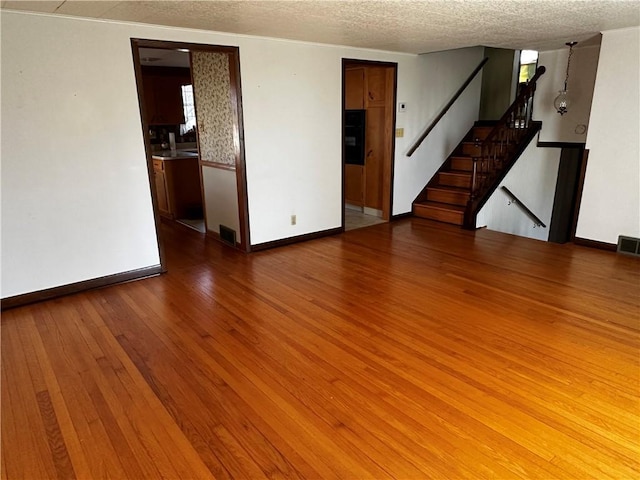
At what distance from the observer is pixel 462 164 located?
6.48 metres

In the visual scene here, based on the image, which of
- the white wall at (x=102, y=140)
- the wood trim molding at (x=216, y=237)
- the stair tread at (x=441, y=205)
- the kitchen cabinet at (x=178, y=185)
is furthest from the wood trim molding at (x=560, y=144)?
the kitchen cabinet at (x=178, y=185)

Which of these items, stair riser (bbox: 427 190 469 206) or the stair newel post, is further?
stair riser (bbox: 427 190 469 206)

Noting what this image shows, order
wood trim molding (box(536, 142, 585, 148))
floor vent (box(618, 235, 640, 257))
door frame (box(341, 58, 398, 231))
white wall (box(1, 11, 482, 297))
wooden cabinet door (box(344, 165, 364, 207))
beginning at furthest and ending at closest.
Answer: wooden cabinet door (box(344, 165, 364, 207)) → wood trim molding (box(536, 142, 585, 148)) → door frame (box(341, 58, 398, 231)) → floor vent (box(618, 235, 640, 257)) → white wall (box(1, 11, 482, 297))

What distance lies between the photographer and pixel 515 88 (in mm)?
7336

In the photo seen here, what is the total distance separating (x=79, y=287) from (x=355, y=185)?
14.1 feet

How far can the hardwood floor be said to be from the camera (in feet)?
6.19

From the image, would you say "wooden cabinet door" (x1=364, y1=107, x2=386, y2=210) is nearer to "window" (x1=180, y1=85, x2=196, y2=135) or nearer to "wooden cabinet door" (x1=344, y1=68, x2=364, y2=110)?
"wooden cabinet door" (x1=344, y1=68, x2=364, y2=110)

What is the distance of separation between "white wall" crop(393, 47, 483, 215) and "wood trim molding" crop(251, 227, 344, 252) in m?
1.17

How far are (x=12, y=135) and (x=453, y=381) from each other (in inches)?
142

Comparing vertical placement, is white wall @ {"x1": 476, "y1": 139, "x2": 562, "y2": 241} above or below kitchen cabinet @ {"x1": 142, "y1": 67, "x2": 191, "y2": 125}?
below

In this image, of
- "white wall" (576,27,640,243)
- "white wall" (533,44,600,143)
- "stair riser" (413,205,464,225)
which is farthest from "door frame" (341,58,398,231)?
"white wall" (576,27,640,243)

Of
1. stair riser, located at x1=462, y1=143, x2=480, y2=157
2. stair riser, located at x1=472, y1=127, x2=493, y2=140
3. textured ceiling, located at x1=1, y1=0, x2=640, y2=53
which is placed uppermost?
textured ceiling, located at x1=1, y1=0, x2=640, y2=53

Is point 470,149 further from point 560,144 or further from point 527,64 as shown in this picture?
point 527,64

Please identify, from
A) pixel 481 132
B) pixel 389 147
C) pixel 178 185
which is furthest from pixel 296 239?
pixel 481 132
